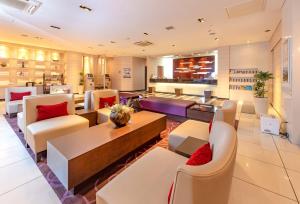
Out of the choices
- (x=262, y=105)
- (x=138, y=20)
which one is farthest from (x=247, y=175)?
(x=138, y=20)

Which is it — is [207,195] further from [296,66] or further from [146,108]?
[146,108]

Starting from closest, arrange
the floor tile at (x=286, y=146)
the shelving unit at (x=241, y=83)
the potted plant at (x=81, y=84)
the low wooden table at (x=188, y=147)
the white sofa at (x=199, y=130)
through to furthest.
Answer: the low wooden table at (x=188, y=147)
the white sofa at (x=199, y=130)
the floor tile at (x=286, y=146)
the shelving unit at (x=241, y=83)
the potted plant at (x=81, y=84)

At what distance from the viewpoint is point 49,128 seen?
2.51 meters

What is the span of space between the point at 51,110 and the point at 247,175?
3369mm

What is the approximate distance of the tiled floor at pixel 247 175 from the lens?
1630 mm

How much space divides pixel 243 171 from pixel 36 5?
5.29 m

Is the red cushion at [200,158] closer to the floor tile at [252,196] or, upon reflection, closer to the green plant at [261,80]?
the floor tile at [252,196]

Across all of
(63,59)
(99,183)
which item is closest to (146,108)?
(99,183)

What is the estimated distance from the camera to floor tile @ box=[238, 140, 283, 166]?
2336 mm

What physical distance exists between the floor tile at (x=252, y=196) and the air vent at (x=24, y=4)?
509cm

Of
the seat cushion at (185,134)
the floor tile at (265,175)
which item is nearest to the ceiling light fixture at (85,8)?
the seat cushion at (185,134)

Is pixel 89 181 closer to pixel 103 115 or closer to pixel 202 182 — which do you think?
pixel 202 182

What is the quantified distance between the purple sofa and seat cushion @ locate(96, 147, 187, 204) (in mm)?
2699

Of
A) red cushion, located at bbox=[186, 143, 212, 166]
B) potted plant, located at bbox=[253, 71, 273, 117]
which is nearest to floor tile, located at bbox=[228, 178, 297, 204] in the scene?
red cushion, located at bbox=[186, 143, 212, 166]
